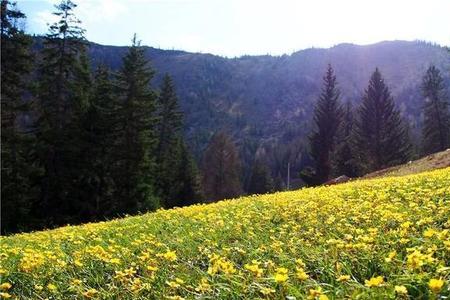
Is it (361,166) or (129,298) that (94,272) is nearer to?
(129,298)

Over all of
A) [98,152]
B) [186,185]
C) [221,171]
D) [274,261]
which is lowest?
[186,185]

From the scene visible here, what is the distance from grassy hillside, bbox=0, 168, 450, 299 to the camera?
364cm

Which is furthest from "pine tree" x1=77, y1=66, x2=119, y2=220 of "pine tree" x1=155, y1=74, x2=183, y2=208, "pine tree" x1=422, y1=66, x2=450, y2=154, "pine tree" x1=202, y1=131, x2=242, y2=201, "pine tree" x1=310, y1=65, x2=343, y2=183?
"pine tree" x1=422, y1=66, x2=450, y2=154

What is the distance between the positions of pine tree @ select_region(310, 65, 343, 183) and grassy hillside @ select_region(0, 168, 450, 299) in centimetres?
4694

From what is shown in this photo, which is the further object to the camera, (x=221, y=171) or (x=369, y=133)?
(x=221, y=171)

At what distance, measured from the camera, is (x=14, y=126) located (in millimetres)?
31266

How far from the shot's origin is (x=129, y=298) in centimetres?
462

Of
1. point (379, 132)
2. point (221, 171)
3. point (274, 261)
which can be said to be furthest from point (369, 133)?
point (274, 261)

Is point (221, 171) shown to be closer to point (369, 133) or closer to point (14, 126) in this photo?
point (369, 133)

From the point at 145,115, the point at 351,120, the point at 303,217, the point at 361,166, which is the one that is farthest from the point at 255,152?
the point at 303,217

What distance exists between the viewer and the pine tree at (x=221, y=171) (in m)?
64.5

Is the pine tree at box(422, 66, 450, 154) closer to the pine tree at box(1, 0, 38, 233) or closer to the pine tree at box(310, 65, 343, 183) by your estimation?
the pine tree at box(310, 65, 343, 183)

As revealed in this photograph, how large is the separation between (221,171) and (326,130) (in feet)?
51.3

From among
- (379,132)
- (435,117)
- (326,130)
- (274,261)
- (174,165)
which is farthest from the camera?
(435,117)
